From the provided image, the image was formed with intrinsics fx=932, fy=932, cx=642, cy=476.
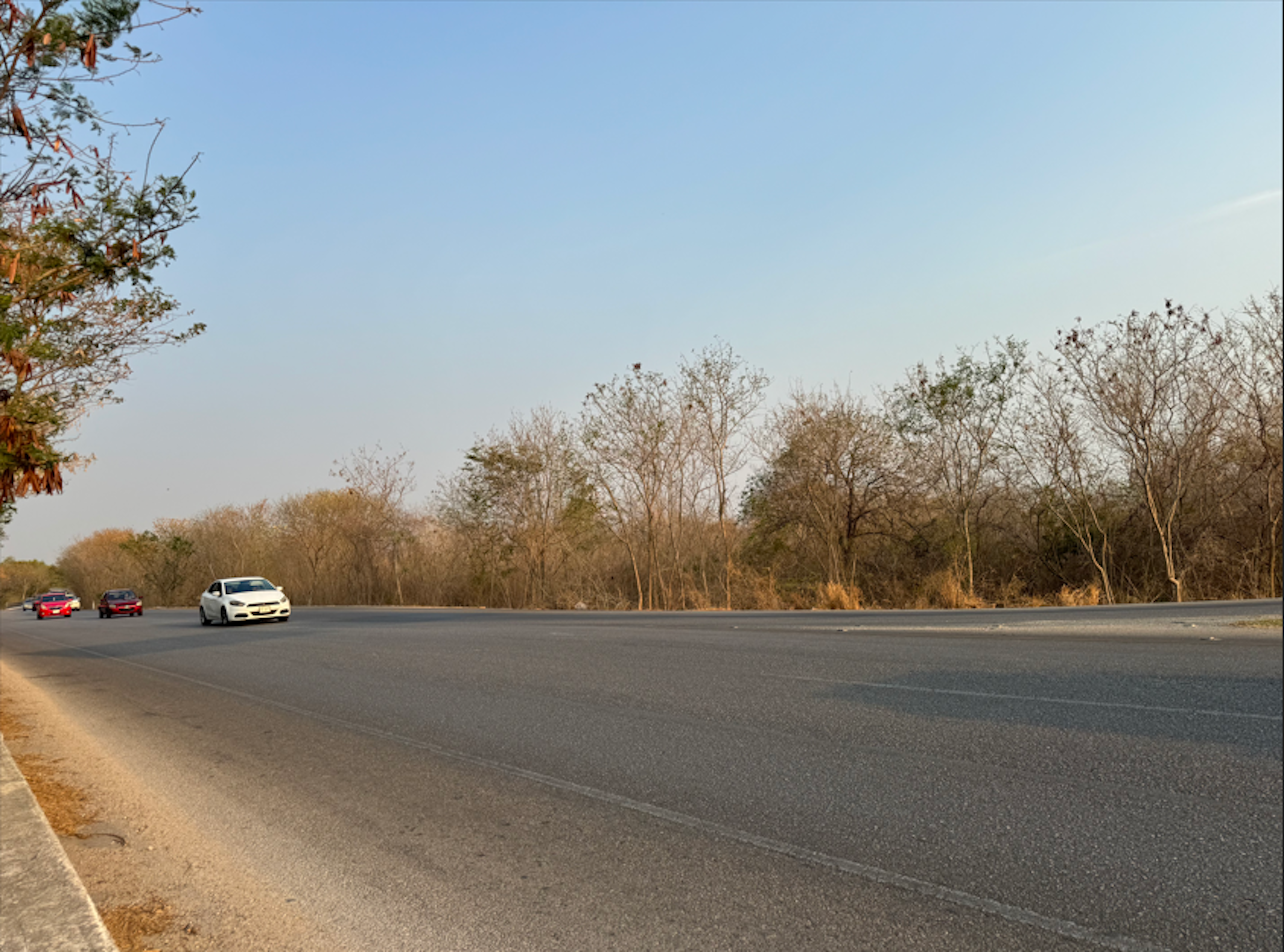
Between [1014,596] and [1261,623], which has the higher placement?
[1261,623]

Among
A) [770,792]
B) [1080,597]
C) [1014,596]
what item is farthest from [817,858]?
[1014,596]

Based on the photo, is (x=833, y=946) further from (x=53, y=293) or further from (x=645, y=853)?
(x=53, y=293)

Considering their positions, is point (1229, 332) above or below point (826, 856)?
above

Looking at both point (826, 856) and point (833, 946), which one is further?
point (826, 856)

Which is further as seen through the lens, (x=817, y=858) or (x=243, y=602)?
(x=243, y=602)

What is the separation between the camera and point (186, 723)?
1098cm

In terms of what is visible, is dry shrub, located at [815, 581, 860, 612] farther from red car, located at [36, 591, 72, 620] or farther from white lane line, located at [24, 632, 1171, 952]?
red car, located at [36, 591, 72, 620]

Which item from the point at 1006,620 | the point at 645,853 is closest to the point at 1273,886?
the point at 645,853

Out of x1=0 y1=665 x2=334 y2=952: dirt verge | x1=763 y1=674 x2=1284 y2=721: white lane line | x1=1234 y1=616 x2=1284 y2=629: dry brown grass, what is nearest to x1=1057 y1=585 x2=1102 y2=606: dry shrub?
x1=1234 y1=616 x2=1284 y2=629: dry brown grass

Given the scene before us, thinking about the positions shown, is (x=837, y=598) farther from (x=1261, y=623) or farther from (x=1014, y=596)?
(x=1261, y=623)

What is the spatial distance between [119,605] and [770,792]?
4784cm

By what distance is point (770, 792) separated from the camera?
19.9 feet

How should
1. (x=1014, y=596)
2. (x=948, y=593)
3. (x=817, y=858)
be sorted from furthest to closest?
(x=1014, y=596) < (x=948, y=593) < (x=817, y=858)

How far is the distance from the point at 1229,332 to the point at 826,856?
24.7m
